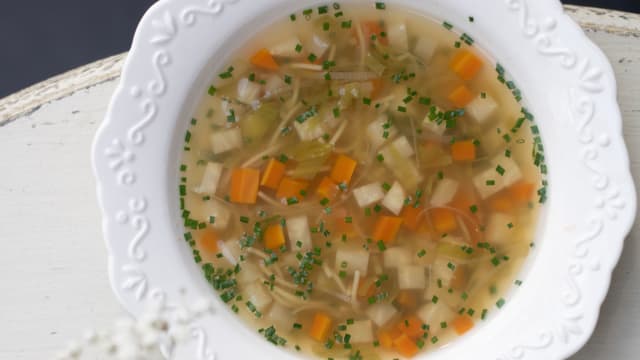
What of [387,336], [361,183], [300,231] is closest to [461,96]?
[361,183]

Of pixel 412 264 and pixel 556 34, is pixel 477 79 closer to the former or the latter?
pixel 556 34

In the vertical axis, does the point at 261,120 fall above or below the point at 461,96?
above

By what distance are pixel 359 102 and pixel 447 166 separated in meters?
0.34

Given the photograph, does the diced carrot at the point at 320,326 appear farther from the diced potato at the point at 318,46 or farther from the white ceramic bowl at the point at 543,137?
the diced potato at the point at 318,46

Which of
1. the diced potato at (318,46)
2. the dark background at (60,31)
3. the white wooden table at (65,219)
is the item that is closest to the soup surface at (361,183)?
the diced potato at (318,46)

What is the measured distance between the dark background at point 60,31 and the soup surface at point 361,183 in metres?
1.05

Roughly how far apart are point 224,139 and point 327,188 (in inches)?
14.0

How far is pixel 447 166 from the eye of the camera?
2.34 meters

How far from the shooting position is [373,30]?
2301mm

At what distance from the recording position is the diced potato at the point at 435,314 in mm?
2379

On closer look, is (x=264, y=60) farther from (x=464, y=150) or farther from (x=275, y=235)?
(x=464, y=150)

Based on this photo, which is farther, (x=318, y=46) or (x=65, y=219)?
(x=65, y=219)

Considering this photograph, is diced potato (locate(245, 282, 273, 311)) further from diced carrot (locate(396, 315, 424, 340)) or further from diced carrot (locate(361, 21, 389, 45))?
diced carrot (locate(361, 21, 389, 45))

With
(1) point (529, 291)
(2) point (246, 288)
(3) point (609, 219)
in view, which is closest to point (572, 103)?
(3) point (609, 219)
